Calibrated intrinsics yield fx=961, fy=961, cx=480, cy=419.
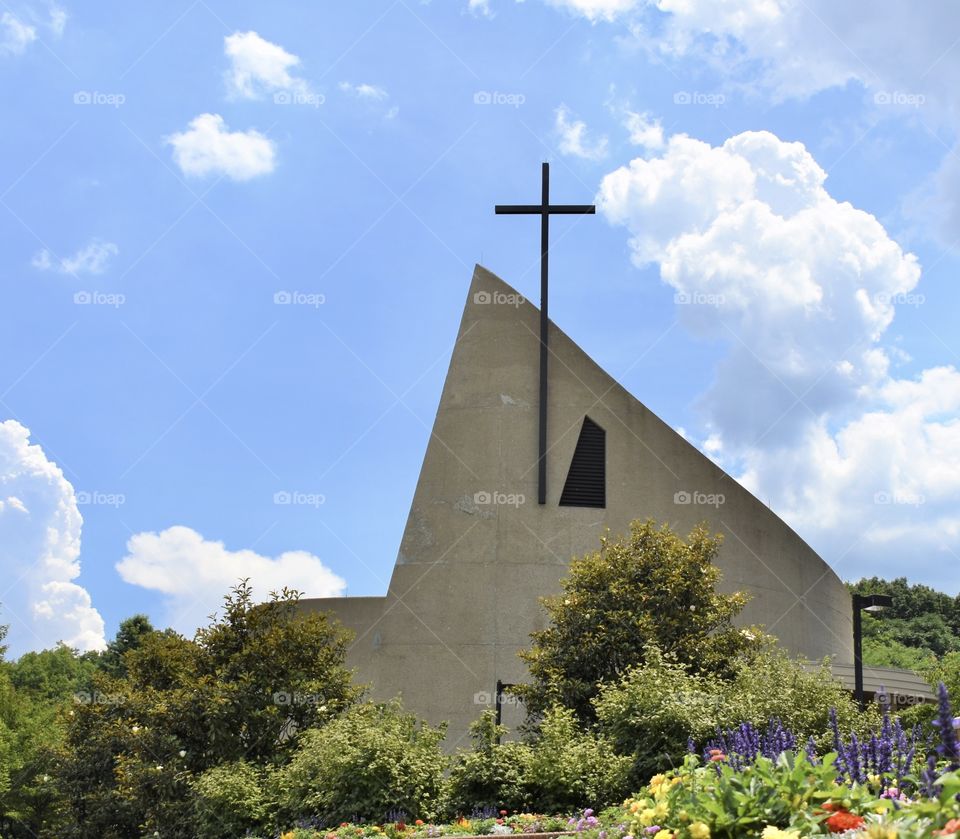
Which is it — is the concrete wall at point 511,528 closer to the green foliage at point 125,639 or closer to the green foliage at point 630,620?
the green foliage at point 630,620

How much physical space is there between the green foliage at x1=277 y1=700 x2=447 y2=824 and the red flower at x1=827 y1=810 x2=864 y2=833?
27.8 feet

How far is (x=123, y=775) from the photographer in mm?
17094

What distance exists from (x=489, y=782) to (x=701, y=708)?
3182mm

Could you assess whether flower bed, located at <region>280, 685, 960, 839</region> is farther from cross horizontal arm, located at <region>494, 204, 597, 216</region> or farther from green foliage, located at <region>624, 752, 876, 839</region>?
cross horizontal arm, located at <region>494, 204, 597, 216</region>

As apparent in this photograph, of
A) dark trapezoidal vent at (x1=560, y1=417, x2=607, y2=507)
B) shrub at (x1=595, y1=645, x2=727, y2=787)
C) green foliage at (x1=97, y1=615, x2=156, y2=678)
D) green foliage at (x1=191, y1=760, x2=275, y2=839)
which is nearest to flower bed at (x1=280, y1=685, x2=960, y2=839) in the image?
shrub at (x1=595, y1=645, x2=727, y2=787)

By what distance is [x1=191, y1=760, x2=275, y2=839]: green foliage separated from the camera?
558 inches

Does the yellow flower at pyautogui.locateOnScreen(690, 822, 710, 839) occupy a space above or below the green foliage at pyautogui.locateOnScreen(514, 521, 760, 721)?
below

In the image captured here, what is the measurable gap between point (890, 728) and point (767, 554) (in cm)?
1573

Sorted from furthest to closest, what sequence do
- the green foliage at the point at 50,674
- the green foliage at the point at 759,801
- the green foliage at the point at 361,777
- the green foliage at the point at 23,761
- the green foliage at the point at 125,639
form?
the green foliage at the point at 50,674
the green foliage at the point at 125,639
the green foliage at the point at 23,761
the green foliage at the point at 361,777
the green foliage at the point at 759,801

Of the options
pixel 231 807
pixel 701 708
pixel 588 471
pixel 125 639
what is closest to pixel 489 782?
pixel 701 708

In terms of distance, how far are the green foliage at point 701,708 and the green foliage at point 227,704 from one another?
519 cm

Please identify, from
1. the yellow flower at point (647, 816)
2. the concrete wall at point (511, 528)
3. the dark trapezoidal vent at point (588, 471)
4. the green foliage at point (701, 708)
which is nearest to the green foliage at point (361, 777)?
the green foliage at point (701, 708)

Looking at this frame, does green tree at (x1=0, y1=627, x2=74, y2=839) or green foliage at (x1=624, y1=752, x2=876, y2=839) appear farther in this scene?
green tree at (x1=0, y1=627, x2=74, y2=839)

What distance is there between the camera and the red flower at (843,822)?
579 cm
